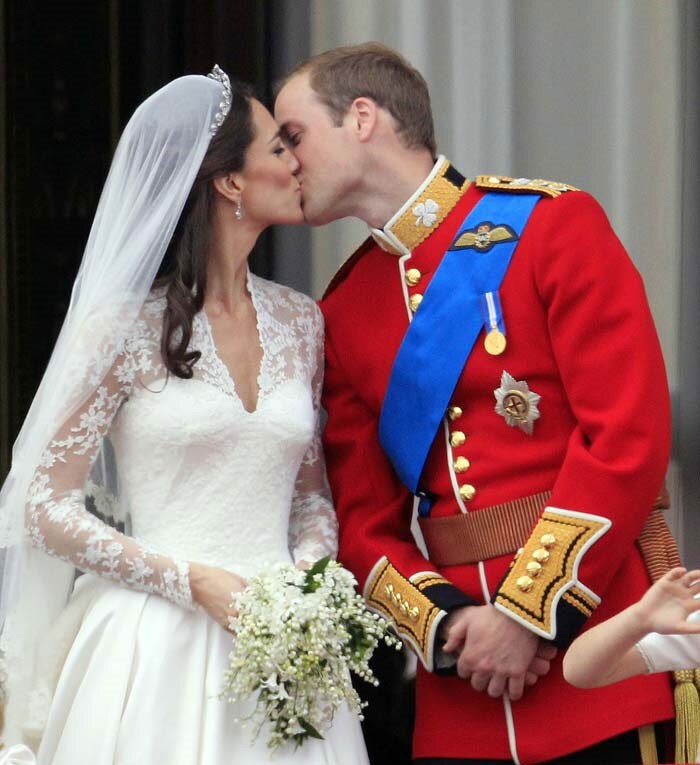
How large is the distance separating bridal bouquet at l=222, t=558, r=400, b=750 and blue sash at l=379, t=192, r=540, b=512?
1.12ft

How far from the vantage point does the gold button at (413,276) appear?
3006 mm

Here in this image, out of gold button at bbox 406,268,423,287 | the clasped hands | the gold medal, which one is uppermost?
gold button at bbox 406,268,423,287

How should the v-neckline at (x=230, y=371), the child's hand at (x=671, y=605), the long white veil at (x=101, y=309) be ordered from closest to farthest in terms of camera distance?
1. the child's hand at (x=671, y=605)
2. the long white veil at (x=101, y=309)
3. the v-neckline at (x=230, y=371)

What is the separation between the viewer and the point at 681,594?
234 cm

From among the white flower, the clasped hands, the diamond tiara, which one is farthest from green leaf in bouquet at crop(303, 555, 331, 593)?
the diamond tiara

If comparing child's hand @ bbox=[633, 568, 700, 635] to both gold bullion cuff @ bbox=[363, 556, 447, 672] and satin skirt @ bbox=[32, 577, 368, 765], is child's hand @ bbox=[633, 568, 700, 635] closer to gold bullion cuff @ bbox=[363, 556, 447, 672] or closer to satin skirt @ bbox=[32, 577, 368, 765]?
gold bullion cuff @ bbox=[363, 556, 447, 672]

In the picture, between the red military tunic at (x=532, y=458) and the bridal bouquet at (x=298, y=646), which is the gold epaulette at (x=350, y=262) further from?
the bridal bouquet at (x=298, y=646)

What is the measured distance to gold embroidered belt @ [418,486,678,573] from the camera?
2.82 meters

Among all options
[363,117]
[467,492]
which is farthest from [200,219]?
[467,492]

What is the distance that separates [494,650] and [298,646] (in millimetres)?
380

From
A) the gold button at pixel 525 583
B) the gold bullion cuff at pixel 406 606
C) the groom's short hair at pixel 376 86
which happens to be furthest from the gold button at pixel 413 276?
the gold button at pixel 525 583

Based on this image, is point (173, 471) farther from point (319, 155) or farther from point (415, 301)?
point (319, 155)

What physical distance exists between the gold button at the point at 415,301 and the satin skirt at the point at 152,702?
684mm

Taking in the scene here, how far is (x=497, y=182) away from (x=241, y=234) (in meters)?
0.49
